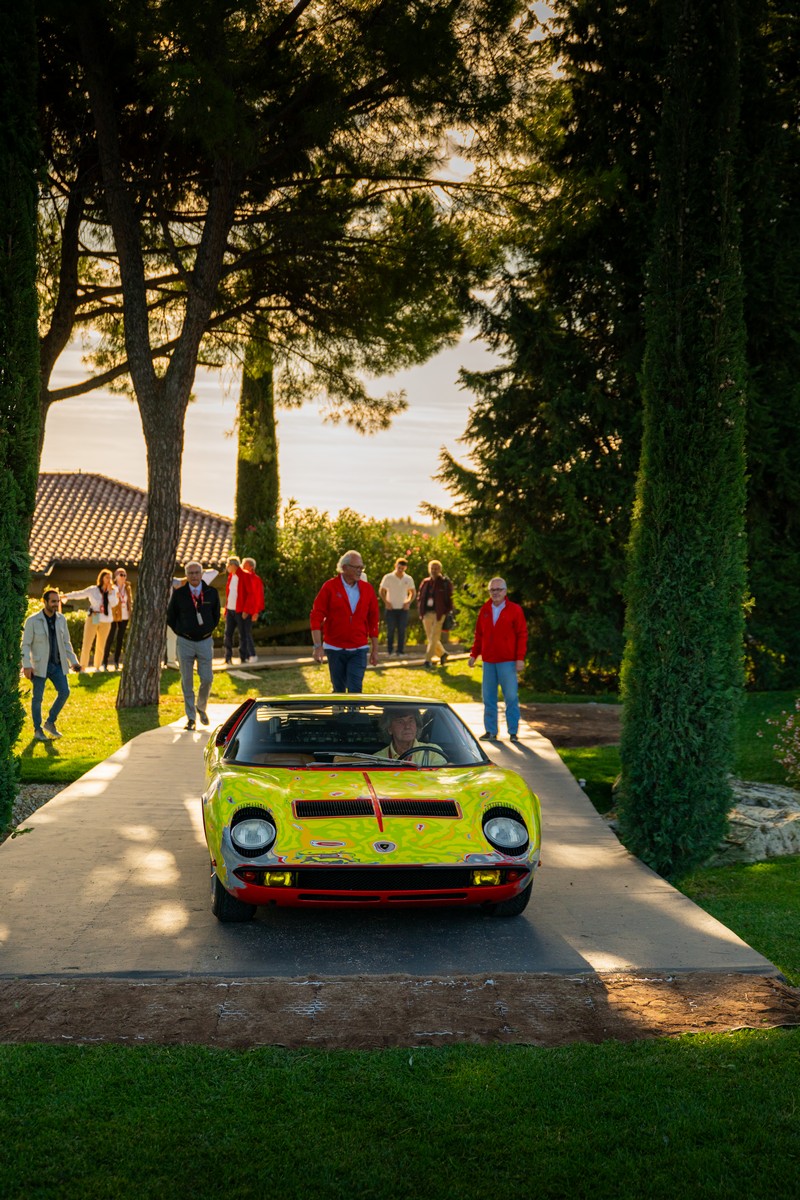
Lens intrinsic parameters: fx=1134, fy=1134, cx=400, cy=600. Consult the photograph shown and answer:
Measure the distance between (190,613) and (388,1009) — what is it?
8.72 meters

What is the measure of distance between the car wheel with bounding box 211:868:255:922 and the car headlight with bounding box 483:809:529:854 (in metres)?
1.43

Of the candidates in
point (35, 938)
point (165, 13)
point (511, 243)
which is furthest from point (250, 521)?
point (35, 938)

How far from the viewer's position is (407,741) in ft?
25.3

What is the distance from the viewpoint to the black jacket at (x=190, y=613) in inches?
528

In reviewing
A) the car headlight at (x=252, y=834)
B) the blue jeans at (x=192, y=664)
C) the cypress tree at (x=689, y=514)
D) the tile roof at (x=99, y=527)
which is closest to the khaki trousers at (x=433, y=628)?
the blue jeans at (x=192, y=664)

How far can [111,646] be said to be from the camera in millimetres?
23156

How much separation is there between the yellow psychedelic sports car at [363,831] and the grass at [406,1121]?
143cm

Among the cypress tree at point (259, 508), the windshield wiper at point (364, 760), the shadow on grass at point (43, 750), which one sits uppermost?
the cypress tree at point (259, 508)

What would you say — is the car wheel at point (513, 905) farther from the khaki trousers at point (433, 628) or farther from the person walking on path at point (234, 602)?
the khaki trousers at point (433, 628)

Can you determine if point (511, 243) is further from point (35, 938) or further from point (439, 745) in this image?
point (35, 938)

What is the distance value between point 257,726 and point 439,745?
4.03 feet

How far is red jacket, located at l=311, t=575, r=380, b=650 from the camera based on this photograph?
12.3 metres

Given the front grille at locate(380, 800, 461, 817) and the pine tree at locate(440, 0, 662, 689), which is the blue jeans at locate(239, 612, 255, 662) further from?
the front grille at locate(380, 800, 461, 817)

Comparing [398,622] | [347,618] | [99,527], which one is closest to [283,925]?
[347,618]
